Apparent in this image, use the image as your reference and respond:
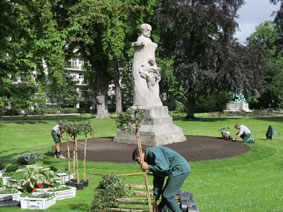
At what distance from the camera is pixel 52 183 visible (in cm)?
772

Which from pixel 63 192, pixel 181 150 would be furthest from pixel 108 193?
pixel 181 150

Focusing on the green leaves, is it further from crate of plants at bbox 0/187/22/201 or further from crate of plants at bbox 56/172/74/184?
crate of plants at bbox 0/187/22/201

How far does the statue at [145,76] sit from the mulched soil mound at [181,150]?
2.26 meters

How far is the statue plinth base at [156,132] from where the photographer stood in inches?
519

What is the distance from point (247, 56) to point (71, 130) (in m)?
26.8

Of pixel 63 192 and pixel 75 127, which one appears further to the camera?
pixel 75 127

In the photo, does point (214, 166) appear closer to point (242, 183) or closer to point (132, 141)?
point (242, 183)

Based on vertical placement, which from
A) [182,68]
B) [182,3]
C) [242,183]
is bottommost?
[242,183]

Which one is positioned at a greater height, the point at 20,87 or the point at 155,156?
the point at 20,87

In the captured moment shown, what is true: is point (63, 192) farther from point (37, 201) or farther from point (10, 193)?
point (10, 193)

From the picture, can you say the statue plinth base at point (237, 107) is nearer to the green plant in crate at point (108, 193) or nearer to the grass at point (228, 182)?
the grass at point (228, 182)

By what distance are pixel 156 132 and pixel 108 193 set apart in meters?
7.88

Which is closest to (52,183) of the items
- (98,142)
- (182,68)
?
(98,142)

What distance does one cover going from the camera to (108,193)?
5.46m
